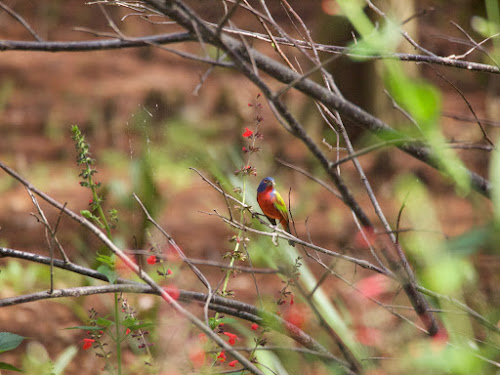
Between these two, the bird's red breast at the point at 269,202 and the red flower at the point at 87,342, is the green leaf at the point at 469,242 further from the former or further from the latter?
the bird's red breast at the point at 269,202

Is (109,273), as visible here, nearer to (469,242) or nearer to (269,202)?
(269,202)

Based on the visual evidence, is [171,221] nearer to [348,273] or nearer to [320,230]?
[320,230]

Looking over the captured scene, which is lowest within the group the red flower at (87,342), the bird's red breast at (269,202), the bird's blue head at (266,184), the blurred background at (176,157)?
the red flower at (87,342)

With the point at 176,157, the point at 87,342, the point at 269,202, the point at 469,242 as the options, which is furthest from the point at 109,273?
the point at 176,157

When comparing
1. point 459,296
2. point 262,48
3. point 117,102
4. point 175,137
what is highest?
point 262,48

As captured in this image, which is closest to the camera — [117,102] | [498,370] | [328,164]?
[328,164]

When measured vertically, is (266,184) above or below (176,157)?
below

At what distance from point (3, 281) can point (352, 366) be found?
2.18 m

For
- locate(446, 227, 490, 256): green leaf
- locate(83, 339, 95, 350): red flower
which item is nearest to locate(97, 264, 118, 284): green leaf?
locate(83, 339, 95, 350): red flower

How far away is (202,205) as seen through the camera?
3.73 m

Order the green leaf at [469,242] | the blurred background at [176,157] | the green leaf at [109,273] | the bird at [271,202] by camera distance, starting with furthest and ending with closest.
→ the blurred background at [176,157] → the bird at [271,202] → the green leaf at [109,273] → the green leaf at [469,242]

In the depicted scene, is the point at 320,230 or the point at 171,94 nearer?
the point at 320,230

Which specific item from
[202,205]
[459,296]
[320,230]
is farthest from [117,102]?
[459,296]

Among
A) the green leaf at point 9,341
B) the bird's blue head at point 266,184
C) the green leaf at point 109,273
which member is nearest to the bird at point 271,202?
the bird's blue head at point 266,184
